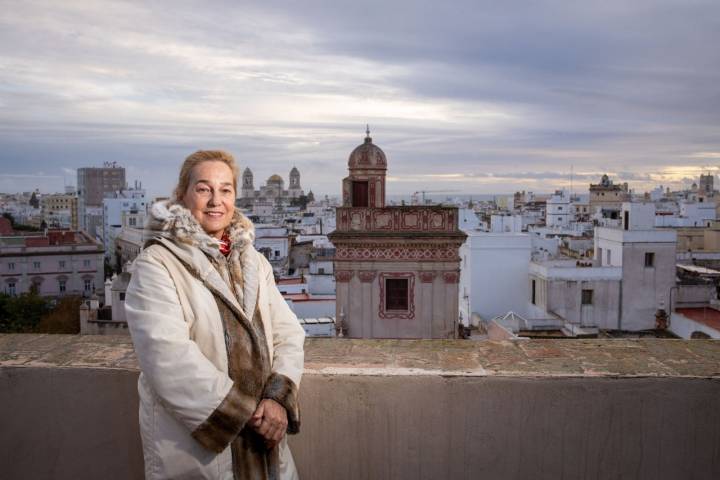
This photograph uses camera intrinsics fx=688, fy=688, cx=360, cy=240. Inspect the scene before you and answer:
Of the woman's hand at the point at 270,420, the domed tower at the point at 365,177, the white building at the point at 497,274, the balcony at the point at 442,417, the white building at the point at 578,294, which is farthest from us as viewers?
the white building at the point at 497,274

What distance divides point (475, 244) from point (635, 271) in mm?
4663

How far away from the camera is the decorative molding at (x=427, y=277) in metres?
14.8

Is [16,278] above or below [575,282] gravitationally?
below

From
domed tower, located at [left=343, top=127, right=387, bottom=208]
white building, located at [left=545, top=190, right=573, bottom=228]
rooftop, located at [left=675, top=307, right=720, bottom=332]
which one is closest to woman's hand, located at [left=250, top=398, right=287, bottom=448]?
domed tower, located at [left=343, top=127, right=387, bottom=208]

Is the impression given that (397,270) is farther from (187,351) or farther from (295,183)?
(295,183)

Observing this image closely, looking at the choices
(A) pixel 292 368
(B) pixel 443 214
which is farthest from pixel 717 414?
(B) pixel 443 214

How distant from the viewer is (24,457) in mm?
2557

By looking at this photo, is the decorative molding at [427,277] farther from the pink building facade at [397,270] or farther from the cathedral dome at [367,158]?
the cathedral dome at [367,158]

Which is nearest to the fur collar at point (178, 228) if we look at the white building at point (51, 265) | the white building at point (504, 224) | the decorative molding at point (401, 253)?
the decorative molding at point (401, 253)

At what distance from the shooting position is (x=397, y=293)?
1492cm

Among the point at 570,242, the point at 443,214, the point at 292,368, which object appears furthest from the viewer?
the point at 570,242

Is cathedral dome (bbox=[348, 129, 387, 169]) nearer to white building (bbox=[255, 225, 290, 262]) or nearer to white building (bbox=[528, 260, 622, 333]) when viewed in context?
white building (bbox=[528, 260, 622, 333])

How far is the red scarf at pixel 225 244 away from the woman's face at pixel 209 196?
4 centimetres

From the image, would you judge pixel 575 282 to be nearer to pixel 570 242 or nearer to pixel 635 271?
pixel 635 271
